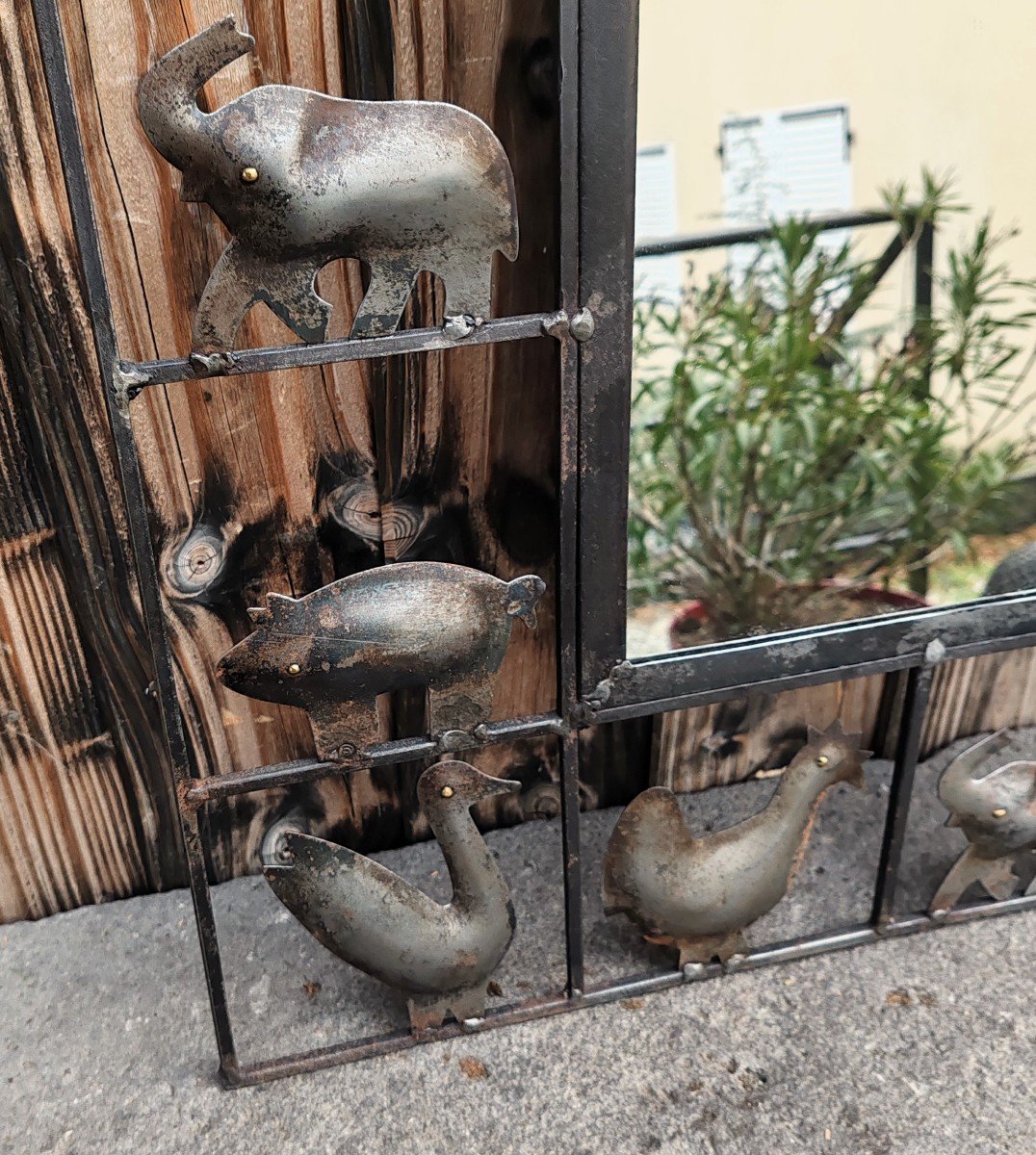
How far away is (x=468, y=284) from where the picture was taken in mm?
756

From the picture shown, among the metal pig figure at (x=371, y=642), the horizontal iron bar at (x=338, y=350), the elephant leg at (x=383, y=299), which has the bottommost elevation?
the metal pig figure at (x=371, y=642)

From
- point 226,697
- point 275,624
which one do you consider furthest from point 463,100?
point 226,697

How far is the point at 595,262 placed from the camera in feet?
2.50

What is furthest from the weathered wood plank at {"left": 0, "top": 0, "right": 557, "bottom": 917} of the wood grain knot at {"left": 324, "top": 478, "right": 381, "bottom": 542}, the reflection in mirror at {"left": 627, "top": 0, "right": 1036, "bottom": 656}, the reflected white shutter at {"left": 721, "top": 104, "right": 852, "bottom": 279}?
the reflected white shutter at {"left": 721, "top": 104, "right": 852, "bottom": 279}

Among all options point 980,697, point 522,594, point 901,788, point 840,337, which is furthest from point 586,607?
point 840,337

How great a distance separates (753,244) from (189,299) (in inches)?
35.6

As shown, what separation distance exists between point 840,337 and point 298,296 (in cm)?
99

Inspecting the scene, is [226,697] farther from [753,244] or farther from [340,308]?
[753,244]

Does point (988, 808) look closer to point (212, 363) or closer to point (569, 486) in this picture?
point (569, 486)

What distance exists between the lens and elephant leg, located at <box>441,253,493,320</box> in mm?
752

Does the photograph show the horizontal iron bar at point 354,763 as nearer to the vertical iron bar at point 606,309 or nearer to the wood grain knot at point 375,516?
the vertical iron bar at point 606,309

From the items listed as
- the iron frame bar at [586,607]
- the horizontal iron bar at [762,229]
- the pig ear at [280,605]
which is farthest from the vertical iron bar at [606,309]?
the horizontal iron bar at [762,229]

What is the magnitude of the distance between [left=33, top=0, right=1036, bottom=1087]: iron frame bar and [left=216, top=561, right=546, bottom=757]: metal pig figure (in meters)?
0.04

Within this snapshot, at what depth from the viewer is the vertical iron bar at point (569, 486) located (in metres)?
0.71
